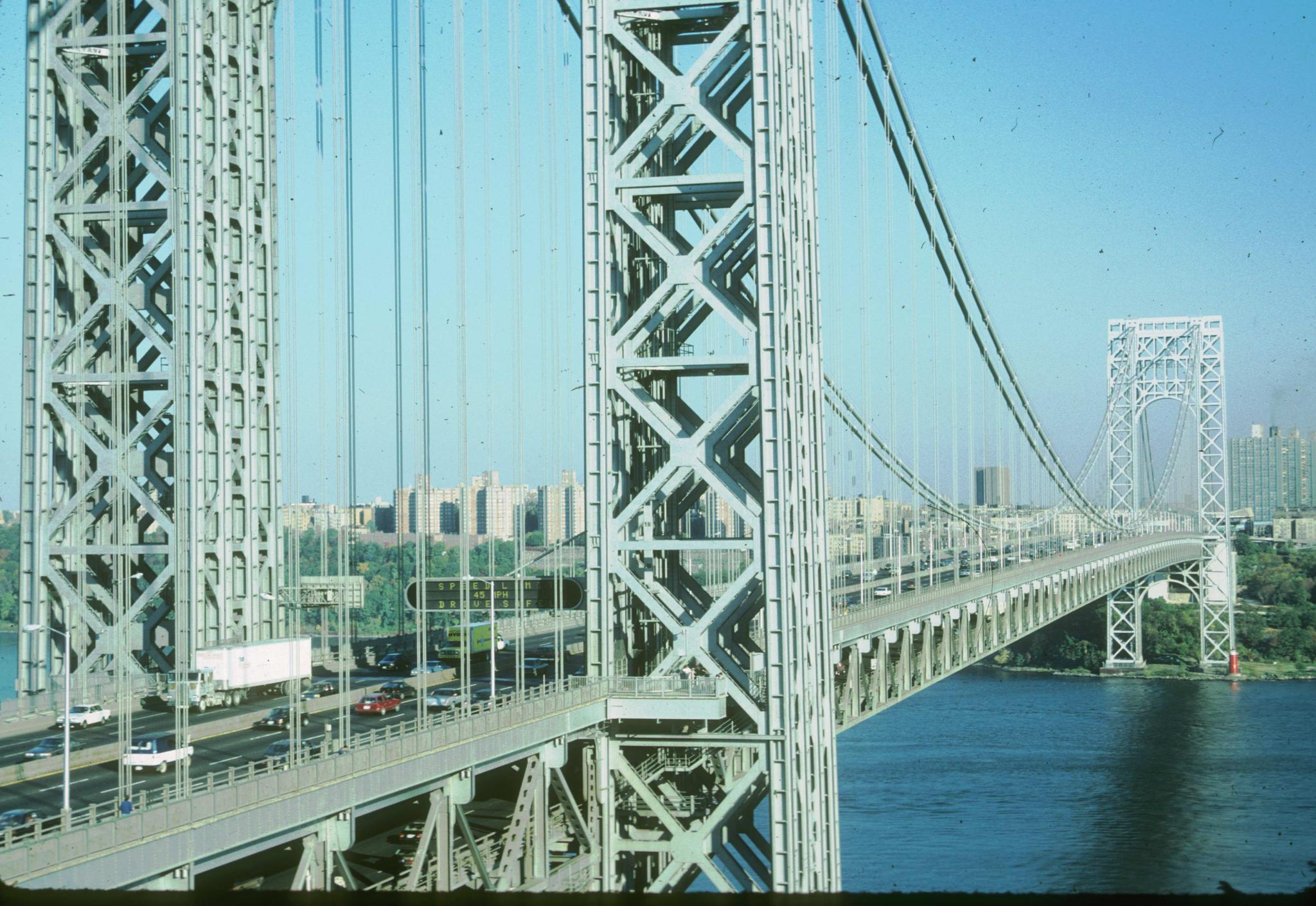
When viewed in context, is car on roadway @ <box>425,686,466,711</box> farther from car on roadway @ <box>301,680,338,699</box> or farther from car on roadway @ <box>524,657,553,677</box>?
car on roadway @ <box>524,657,553,677</box>

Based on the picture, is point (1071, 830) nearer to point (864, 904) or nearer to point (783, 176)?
point (783, 176)

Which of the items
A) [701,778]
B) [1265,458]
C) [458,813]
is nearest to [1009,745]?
[701,778]

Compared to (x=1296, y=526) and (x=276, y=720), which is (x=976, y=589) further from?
(x=1296, y=526)

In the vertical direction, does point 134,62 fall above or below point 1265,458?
above

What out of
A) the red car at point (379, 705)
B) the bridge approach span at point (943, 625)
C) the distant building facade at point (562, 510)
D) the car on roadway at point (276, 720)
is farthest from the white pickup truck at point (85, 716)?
the distant building facade at point (562, 510)

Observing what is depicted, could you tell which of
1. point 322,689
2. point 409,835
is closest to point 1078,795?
point 322,689

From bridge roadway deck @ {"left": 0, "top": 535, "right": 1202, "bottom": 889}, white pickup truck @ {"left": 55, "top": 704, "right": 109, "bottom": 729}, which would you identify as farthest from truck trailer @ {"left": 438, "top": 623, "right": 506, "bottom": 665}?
white pickup truck @ {"left": 55, "top": 704, "right": 109, "bottom": 729}
